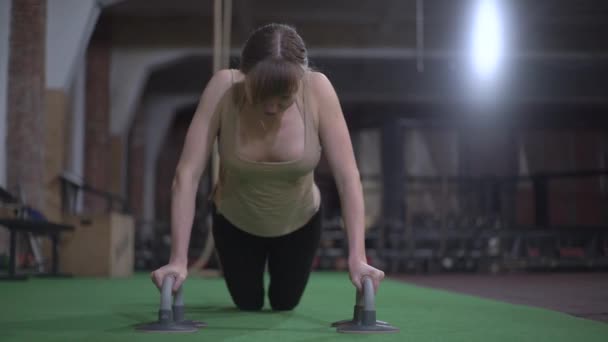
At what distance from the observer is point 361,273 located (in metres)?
1.67

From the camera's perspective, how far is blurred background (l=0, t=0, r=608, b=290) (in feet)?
19.5

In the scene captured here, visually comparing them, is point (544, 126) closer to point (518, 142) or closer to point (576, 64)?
point (518, 142)

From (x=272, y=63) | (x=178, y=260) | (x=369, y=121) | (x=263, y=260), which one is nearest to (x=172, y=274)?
(x=178, y=260)

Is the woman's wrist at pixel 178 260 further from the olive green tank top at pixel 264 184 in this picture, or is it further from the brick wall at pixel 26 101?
the brick wall at pixel 26 101

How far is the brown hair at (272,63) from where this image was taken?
1627mm

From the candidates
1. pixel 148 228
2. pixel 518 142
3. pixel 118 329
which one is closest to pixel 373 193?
pixel 518 142

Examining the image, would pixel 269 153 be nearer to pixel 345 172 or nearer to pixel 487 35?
pixel 345 172

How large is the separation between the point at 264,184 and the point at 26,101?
440cm

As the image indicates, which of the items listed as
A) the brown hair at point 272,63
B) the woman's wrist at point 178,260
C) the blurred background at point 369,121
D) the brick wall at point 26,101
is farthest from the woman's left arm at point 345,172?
the brick wall at point 26,101

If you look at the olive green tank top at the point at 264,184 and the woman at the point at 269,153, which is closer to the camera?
the woman at the point at 269,153

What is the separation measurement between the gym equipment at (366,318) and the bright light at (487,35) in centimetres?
689

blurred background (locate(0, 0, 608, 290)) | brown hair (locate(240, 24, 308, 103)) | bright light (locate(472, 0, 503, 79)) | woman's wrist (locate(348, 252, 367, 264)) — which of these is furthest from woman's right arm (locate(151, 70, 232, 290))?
bright light (locate(472, 0, 503, 79))

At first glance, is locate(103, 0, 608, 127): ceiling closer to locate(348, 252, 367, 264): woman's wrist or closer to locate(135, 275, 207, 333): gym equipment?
locate(135, 275, 207, 333): gym equipment

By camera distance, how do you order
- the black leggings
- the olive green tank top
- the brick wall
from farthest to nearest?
1. the brick wall
2. the black leggings
3. the olive green tank top
